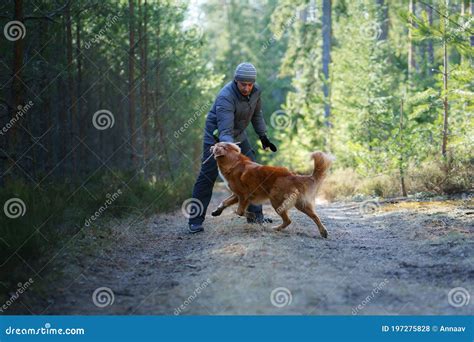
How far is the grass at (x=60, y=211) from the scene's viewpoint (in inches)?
233

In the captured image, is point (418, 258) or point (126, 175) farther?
point (126, 175)

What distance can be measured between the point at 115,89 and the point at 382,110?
12416 millimetres

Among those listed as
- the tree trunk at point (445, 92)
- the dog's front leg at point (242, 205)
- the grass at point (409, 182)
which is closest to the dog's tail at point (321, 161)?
the dog's front leg at point (242, 205)

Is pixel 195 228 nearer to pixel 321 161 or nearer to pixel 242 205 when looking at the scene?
pixel 242 205

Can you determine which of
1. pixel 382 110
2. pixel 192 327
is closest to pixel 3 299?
pixel 192 327

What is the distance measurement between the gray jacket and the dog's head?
0.13 m

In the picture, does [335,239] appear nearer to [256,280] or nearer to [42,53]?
[256,280]

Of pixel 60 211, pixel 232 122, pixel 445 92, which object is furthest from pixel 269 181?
pixel 445 92

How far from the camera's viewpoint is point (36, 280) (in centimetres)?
554

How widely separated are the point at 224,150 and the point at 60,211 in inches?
101

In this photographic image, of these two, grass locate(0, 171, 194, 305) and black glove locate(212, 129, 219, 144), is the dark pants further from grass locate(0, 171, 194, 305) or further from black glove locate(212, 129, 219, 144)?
grass locate(0, 171, 194, 305)

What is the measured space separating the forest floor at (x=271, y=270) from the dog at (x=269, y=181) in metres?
0.48

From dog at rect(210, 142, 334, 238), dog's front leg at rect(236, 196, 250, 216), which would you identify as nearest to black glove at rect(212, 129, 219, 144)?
dog at rect(210, 142, 334, 238)

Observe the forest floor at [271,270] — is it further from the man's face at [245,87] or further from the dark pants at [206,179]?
the man's face at [245,87]
